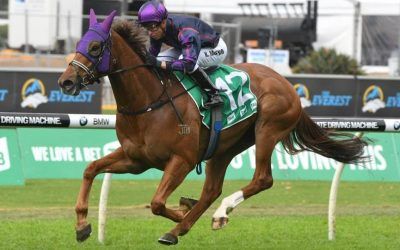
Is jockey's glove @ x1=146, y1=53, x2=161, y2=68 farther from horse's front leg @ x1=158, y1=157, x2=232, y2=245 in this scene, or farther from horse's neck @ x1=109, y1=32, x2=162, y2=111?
horse's front leg @ x1=158, y1=157, x2=232, y2=245

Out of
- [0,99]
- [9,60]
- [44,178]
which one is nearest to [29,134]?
[44,178]

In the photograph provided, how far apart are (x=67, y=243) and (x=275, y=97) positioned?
7.43ft

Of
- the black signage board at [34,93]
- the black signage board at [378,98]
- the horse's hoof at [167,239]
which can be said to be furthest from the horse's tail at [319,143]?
the black signage board at [378,98]

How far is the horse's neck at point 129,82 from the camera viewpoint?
7227mm

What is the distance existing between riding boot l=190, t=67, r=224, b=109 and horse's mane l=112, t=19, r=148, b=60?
475 millimetres

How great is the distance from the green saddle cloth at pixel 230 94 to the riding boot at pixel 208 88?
0.12 feet

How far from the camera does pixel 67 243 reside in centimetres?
795

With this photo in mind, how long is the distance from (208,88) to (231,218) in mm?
2754

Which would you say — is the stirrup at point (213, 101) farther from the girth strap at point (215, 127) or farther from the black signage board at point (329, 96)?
the black signage board at point (329, 96)

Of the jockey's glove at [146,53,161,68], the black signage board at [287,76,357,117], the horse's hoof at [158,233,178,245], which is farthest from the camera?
the black signage board at [287,76,357,117]

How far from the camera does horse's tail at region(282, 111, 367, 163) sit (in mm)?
8594

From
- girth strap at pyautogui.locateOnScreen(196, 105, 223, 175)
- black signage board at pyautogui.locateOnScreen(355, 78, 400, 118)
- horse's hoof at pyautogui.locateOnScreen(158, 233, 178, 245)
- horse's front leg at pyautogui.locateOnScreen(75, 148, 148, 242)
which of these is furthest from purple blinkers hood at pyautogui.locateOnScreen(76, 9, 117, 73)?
black signage board at pyautogui.locateOnScreen(355, 78, 400, 118)

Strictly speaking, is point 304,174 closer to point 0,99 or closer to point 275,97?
point 275,97

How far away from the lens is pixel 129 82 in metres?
7.25
